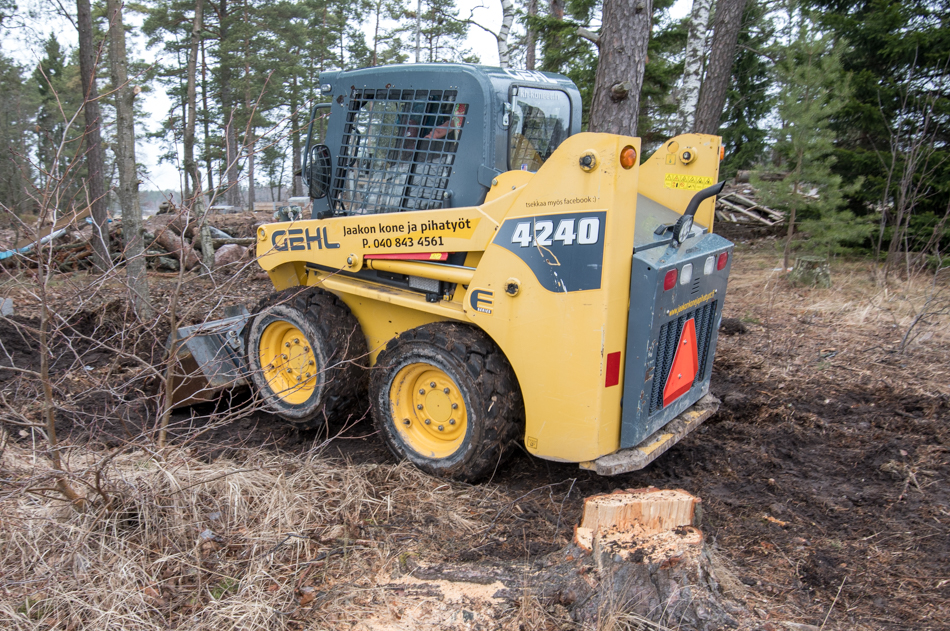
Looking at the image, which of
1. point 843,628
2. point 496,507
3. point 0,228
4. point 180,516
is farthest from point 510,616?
point 0,228

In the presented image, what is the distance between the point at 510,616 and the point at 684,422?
182 cm

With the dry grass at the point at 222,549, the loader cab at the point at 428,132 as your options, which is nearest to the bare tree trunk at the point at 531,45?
the loader cab at the point at 428,132

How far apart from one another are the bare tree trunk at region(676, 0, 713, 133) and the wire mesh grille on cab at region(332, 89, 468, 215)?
8.37m

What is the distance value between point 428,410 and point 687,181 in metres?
2.23

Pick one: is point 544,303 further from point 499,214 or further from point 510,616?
point 510,616

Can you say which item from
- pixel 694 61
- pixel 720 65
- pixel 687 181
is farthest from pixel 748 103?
pixel 687 181

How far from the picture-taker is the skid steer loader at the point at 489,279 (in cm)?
316

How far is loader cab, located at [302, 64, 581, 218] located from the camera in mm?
3756

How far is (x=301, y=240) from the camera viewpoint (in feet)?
14.5

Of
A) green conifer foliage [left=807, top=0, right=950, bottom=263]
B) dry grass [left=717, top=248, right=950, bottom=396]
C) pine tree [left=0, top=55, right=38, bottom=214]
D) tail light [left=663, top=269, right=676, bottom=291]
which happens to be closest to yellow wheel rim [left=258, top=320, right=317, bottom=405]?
tail light [left=663, top=269, right=676, bottom=291]

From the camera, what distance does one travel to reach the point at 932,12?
33.0 ft

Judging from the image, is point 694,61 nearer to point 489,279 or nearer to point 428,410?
point 489,279

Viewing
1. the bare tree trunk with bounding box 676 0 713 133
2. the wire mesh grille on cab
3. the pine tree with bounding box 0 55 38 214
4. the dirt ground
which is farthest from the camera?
the pine tree with bounding box 0 55 38 214

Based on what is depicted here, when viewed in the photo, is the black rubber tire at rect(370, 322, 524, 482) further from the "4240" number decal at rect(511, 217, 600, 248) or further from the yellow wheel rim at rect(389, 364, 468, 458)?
the "4240" number decal at rect(511, 217, 600, 248)
